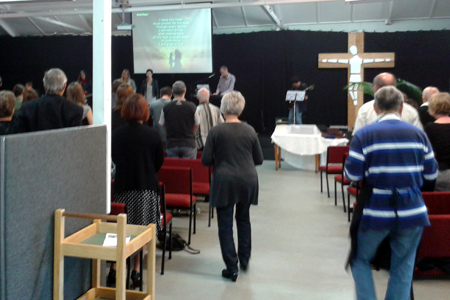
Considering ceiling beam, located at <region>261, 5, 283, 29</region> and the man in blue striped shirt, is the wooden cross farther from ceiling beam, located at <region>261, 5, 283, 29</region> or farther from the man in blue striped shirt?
the man in blue striped shirt

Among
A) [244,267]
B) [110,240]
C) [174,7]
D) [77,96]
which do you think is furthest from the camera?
[174,7]

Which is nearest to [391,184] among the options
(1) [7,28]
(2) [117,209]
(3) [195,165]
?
(2) [117,209]

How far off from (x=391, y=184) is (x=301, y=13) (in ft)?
28.9

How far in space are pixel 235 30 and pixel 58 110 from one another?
881 cm

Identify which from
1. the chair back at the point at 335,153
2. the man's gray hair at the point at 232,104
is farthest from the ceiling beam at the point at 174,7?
the man's gray hair at the point at 232,104

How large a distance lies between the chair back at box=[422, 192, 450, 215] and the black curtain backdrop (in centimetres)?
759

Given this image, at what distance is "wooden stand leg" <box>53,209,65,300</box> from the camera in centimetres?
184

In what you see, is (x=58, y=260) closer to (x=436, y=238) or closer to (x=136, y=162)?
(x=136, y=162)

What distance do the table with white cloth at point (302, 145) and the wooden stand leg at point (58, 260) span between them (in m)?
5.22

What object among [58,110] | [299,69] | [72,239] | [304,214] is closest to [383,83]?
[304,214]

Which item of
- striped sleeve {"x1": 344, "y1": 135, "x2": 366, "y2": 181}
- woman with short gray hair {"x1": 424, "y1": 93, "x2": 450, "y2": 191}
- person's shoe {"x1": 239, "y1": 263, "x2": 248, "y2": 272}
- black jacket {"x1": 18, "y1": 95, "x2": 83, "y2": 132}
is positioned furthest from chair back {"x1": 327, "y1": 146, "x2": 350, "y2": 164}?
black jacket {"x1": 18, "y1": 95, "x2": 83, "y2": 132}

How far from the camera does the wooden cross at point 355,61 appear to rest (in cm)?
972

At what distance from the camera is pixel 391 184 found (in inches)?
85.1

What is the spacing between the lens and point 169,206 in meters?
3.69
